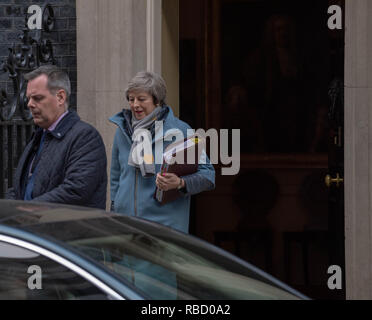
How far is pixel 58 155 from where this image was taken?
16.4 ft

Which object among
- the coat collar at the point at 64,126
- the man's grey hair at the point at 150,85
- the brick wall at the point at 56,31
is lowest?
the coat collar at the point at 64,126

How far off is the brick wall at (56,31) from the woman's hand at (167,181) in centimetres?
295

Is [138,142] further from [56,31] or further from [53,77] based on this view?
[56,31]

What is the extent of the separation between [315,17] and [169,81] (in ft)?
9.55

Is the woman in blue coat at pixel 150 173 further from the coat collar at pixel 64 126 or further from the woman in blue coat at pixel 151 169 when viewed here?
the coat collar at pixel 64 126

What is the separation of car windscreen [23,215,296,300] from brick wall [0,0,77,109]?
4.29 meters

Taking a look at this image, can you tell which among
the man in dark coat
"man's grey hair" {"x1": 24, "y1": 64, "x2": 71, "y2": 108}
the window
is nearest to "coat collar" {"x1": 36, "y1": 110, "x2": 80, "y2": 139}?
the man in dark coat

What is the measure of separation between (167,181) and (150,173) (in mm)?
158

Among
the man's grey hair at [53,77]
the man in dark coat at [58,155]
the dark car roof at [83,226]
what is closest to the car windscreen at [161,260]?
the dark car roof at [83,226]

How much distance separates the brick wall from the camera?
7789 mm
